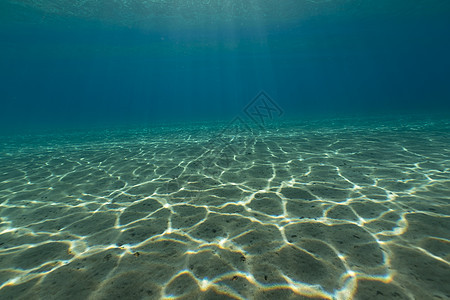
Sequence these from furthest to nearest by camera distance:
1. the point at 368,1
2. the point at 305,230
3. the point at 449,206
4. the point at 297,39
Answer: the point at 297,39 → the point at 368,1 → the point at 449,206 → the point at 305,230

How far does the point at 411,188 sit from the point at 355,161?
2.28m

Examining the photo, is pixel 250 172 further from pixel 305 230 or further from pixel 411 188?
pixel 411 188

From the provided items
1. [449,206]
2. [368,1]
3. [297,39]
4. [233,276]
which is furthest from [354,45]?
[233,276]

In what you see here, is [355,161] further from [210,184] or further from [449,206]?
[210,184]

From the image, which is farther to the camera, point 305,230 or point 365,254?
point 305,230

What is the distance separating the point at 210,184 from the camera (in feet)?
17.7

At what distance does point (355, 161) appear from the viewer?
22.1ft

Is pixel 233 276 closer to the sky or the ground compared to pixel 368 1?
closer to the ground

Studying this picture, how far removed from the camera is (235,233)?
322 centimetres

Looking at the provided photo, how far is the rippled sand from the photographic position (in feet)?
7.44

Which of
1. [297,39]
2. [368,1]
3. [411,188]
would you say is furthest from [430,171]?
[297,39]

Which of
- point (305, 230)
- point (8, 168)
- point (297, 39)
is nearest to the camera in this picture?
point (305, 230)

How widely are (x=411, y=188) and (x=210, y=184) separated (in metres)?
4.58

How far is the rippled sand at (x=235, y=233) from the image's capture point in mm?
2268
